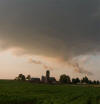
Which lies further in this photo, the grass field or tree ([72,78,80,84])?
tree ([72,78,80,84])

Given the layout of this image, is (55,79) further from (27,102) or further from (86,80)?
(27,102)

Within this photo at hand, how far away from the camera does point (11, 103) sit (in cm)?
3133

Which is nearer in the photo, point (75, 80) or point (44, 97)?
point (44, 97)

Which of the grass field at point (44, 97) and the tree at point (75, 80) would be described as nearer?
the grass field at point (44, 97)

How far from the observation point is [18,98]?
3353 centimetres

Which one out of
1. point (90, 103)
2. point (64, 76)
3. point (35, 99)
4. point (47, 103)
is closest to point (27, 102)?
point (35, 99)

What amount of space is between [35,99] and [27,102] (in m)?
1.85

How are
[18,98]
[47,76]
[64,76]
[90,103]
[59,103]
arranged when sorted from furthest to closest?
[64,76] → [47,76] → [18,98] → [90,103] → [59,103]

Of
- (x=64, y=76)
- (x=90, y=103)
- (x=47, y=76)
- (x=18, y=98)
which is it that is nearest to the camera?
(x=90, y=103)

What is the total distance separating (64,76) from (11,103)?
14253 cm

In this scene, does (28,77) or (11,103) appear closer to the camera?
(11,103)

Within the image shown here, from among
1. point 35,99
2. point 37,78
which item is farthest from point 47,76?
point 35,99

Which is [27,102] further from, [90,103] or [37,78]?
[37,78]

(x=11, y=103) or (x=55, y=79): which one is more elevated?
(x=55, y=79)
